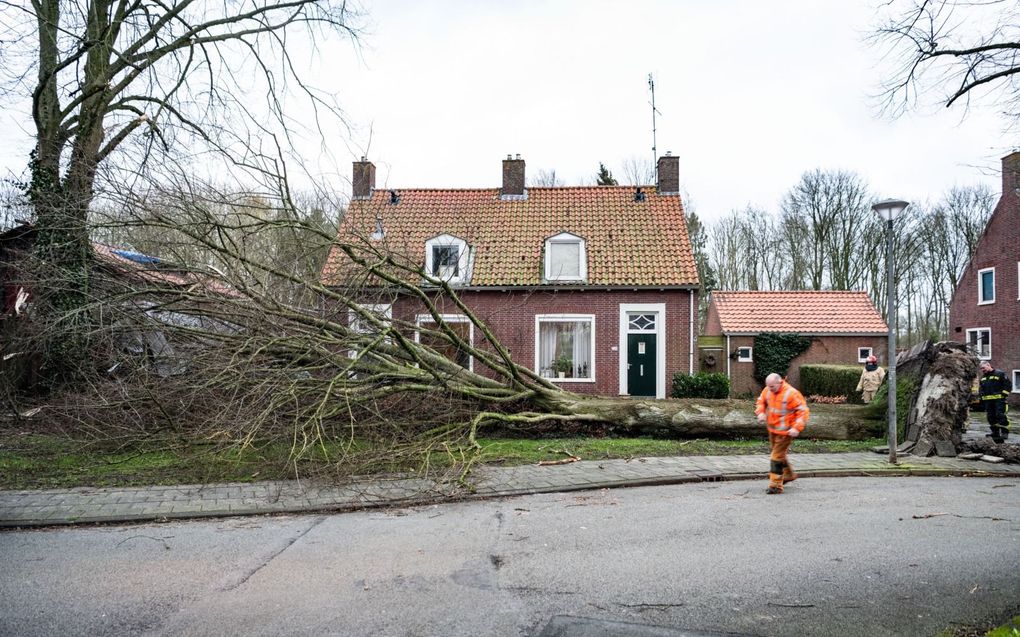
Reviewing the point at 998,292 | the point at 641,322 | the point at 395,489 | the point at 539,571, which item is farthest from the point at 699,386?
the point at 998,292

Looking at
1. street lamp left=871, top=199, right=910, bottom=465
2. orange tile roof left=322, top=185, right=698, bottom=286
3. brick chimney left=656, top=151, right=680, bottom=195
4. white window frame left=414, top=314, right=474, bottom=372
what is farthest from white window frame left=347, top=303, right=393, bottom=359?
brick chimney left=656, top=151, right=680, bottom=195

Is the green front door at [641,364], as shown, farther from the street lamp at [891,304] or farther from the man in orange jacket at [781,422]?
the man in orange jacket at [781,422]

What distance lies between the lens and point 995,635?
3719mm

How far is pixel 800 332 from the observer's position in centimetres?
2403

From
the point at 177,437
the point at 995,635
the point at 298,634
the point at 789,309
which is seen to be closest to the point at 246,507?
the point at 177,437

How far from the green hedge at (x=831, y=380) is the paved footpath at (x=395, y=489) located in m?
10.6

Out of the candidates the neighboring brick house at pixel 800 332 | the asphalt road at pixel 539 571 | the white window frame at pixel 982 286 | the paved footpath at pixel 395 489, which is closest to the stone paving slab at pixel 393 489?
the paved footpath at pixel 395 489

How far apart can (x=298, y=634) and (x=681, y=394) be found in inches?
606

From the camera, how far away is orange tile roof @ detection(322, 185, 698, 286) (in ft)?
62.4

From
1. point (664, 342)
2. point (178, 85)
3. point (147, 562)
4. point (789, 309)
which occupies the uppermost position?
point (178, 85)

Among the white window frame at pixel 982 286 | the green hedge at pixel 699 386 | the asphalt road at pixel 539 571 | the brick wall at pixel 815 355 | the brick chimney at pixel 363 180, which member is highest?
the brick chimney at pixel 363 180

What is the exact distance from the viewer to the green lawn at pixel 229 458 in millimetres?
8344

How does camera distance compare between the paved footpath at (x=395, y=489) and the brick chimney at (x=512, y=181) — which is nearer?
the paved footpath at (x=395, y=489)

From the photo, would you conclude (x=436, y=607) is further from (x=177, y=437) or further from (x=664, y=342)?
(x=664, y=342)
